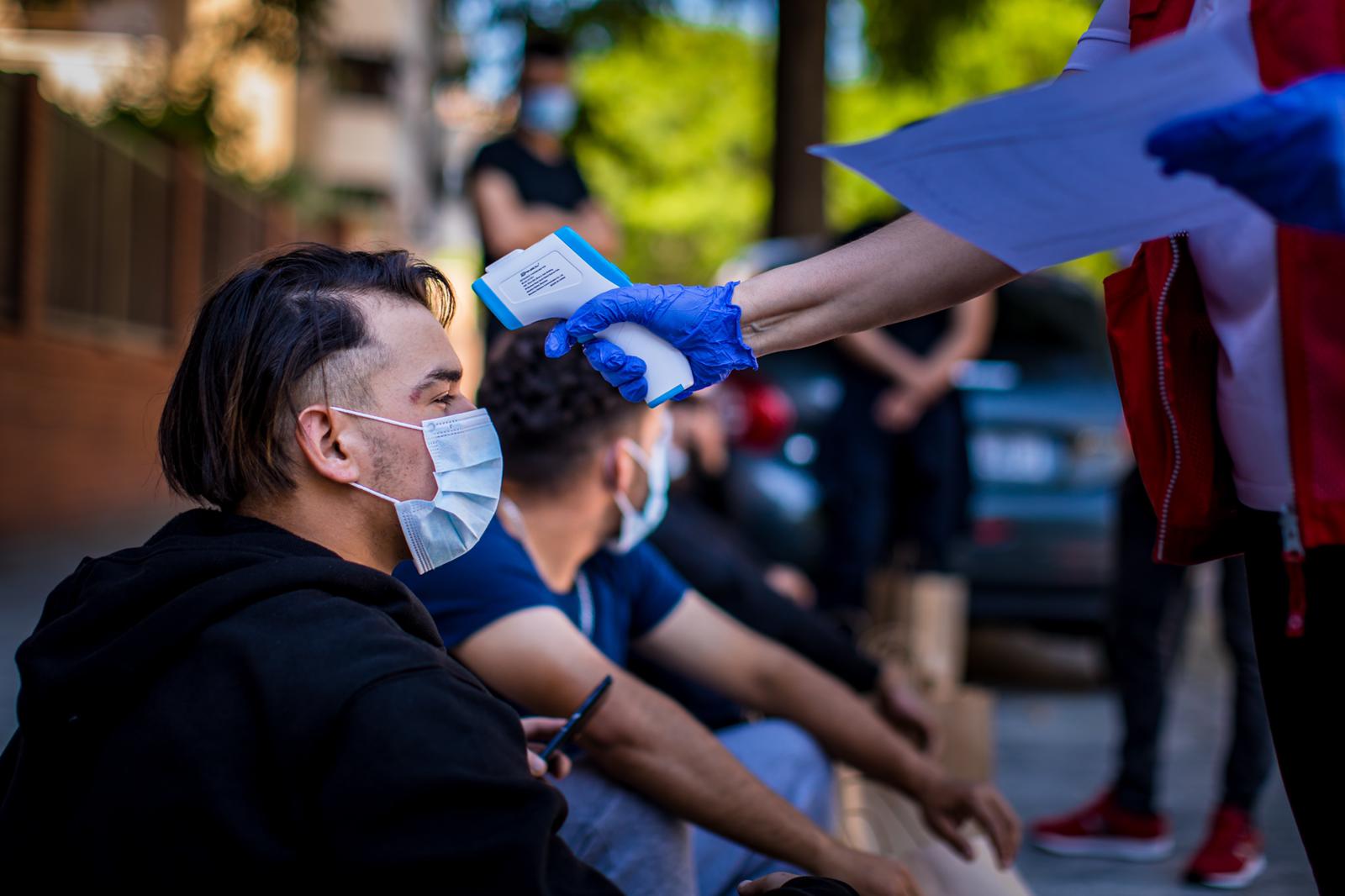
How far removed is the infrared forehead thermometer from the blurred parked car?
414cm

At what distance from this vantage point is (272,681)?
1.41 metres

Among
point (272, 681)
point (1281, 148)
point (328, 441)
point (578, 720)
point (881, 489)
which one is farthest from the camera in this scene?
point (881, 489)

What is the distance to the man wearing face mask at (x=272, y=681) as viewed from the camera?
136cm

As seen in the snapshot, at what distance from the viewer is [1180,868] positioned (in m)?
3.92

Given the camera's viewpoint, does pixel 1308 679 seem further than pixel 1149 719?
No

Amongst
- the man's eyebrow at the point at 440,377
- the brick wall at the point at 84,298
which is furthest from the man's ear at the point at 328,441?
the brick wall at the point at 84,298

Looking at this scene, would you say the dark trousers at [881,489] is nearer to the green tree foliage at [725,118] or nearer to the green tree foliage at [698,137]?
the green tree foliage at [725,118]

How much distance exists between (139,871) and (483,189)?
351 centimetres

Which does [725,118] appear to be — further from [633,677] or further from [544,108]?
[633,677]

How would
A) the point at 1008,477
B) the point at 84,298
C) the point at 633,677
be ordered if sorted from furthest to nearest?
the point at 84,298, the point at 1008,477, the point at 633,677

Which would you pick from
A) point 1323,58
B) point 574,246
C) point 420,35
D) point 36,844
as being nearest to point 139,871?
point 36,844

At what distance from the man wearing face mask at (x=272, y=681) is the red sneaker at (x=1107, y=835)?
2.85 metres

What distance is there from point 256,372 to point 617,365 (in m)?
0.43

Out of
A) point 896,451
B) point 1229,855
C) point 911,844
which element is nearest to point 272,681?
point 911,844
